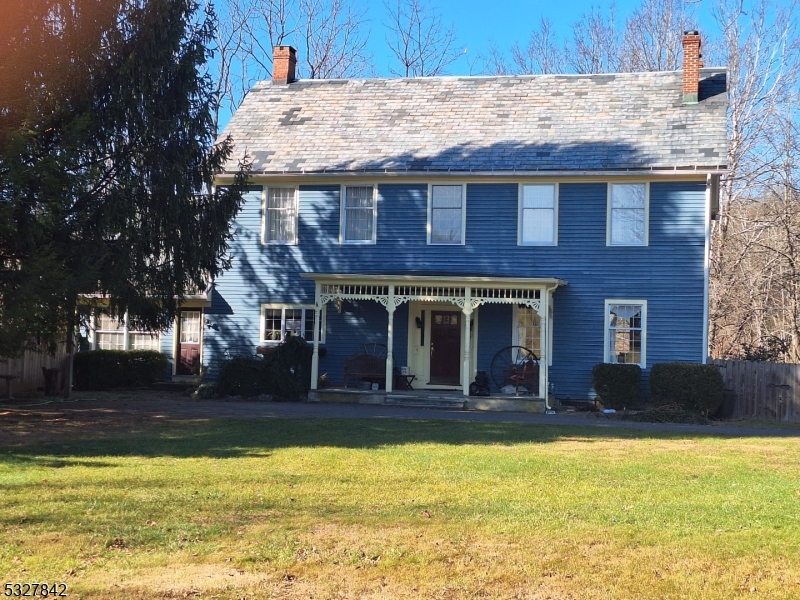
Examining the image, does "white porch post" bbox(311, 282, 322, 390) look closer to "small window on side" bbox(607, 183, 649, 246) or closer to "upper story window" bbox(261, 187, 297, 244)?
"upper story window" bbox(261, 187, 297, 244)

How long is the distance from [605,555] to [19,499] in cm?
A: 567

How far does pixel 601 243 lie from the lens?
21422 mm

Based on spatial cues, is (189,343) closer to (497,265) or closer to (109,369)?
(109,369)

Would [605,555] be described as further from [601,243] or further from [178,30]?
[601,243]

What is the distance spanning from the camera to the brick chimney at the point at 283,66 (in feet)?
88.6

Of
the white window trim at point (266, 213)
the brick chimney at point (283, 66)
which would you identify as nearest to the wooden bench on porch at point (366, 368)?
the white window trim at point (266, 213)

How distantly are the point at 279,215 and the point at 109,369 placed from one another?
6477mm

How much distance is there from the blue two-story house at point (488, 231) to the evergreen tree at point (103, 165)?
4.54 meters

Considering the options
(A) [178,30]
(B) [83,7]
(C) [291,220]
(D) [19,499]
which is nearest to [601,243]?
(C) [291,220]

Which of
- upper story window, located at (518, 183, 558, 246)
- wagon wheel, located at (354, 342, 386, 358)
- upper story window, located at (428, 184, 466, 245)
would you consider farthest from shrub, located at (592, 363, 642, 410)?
wagon wheel, located at (354, 342, 386, 358)

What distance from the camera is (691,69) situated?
23125mm

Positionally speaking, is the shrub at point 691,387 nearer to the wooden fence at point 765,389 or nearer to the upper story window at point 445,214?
the wooden fence at point 765,389

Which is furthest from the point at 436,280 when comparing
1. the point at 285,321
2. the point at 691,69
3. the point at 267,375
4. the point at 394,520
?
the point at 394,520

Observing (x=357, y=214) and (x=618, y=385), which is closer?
(x=618, y=385)
